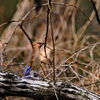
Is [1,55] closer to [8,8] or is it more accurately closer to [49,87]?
[49,87]

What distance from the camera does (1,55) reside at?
222 cm

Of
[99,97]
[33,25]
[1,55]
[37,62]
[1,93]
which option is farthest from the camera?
[33,25]

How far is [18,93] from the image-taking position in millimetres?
1503

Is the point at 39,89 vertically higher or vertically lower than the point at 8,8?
lower

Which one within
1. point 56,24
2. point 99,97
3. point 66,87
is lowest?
point 99,97

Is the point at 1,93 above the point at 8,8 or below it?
below

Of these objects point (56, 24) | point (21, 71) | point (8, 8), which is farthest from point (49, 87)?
point (8, 8)

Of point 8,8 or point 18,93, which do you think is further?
point 8,8

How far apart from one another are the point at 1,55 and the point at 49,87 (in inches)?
37.1

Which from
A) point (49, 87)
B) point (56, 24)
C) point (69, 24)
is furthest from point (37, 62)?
point (69, 24)

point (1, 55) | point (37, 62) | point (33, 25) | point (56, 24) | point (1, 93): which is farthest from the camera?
point (33, 25)

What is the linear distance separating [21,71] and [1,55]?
349 millimetres

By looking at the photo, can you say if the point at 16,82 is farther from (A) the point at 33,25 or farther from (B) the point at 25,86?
(A) the point at 33,25

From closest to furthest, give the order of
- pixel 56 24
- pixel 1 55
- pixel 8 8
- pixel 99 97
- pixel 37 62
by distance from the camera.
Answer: pixel 99 97 → pixel 37 62 → pixel 1 55 → pixel 56 24 → pixel 8 8
